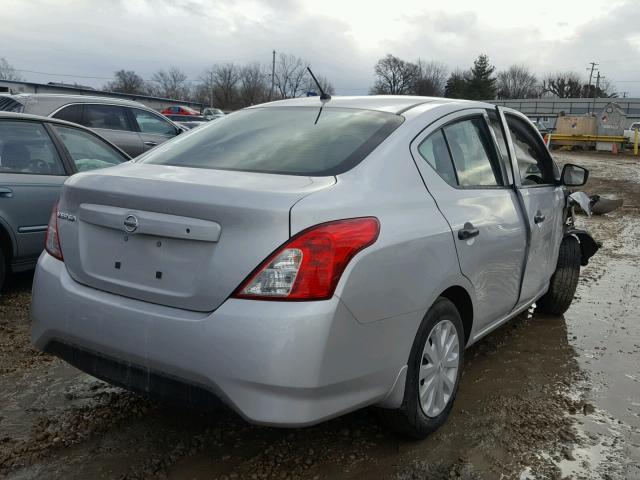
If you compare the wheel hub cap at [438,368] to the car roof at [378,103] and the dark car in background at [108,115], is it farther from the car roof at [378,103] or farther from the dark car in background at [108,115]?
the dark car in background at [108,115]

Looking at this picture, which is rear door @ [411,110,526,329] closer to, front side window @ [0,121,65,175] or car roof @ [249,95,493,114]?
car roof @ [249,95,493,114]

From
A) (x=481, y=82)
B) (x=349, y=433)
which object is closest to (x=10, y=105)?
(x=349, y=433)

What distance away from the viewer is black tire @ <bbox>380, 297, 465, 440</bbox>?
2.55 meters

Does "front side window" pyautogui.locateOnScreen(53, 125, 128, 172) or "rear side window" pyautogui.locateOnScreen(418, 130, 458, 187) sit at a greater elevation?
"rear side window" pyautogui.locateOnScreen(418, 130, 458, 187)

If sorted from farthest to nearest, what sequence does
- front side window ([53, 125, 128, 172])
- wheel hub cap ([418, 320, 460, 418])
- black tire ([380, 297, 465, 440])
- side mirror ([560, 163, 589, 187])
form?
1. front side window ([53, 125, 128, 172])
2. side mirror ([560, 163, 589, 187])
3. wheel hub cap ([418, 320, 460, 418])
4. black tire ([380, 297, 465, 440])

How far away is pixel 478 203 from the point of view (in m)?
3.11

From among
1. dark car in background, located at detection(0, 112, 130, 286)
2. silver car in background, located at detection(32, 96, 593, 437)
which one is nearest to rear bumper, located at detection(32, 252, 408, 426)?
silver car in background, located at detection(32, 96, 593, 437)

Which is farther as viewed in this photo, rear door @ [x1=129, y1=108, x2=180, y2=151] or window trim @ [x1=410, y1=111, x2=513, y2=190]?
rear door @ [x1=129, y1=108, x2=180, y2=151]

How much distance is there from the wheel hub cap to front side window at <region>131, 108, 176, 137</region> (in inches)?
311

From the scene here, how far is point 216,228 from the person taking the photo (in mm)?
2150

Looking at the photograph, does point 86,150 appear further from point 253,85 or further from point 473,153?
point 253,85

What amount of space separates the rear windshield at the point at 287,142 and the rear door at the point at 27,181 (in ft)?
6.73

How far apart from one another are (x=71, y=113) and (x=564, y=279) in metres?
7.17

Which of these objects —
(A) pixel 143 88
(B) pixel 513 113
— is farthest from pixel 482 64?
(B) pixel 513 113
